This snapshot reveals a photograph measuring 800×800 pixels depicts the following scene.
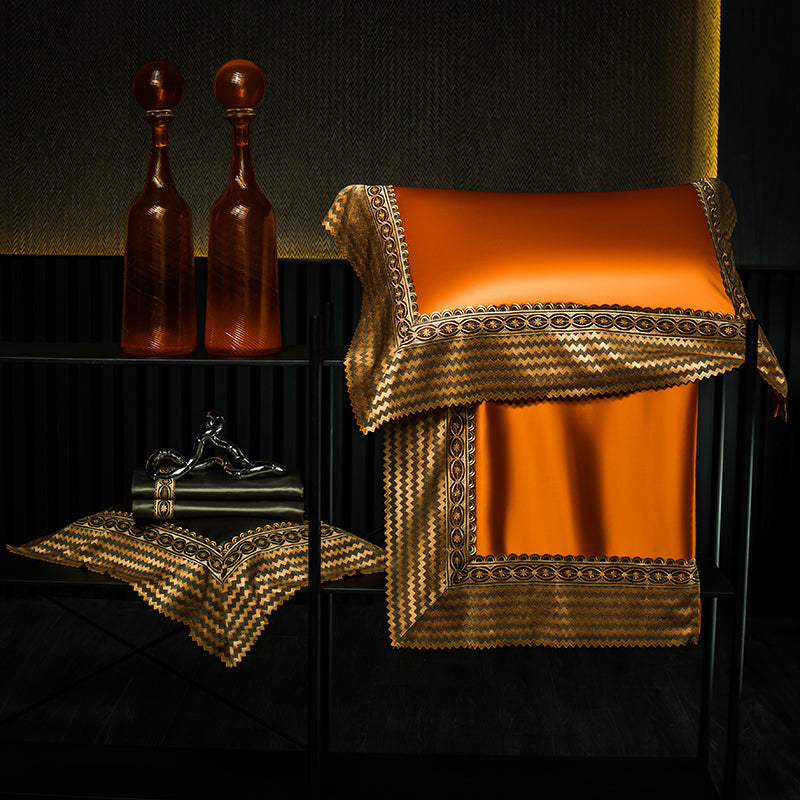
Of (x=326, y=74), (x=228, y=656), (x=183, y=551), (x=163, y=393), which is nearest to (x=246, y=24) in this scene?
(x=326, y=74)

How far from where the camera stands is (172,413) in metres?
2.54

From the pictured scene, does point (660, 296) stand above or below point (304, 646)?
above

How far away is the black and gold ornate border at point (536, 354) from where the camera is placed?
1317mm

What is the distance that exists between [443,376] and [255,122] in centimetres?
140

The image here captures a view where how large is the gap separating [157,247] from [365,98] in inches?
44.6

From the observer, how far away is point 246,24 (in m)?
2.42

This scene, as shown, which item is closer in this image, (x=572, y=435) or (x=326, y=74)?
(x=572, y=435)

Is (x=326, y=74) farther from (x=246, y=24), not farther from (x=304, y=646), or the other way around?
(x=304, y=646)

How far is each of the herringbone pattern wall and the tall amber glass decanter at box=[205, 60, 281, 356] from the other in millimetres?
992

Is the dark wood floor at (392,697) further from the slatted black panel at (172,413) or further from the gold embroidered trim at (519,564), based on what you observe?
the gold embroidered trim at (519,564)

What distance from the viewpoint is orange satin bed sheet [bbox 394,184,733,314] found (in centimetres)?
134

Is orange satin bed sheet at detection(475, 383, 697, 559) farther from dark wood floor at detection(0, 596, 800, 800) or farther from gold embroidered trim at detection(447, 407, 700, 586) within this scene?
dark wood floor at detection(0, 596, 800, 800)

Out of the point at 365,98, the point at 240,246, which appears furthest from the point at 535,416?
the point at 365,98

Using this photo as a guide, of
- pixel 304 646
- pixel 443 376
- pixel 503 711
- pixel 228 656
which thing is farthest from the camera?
pixel 304 646
